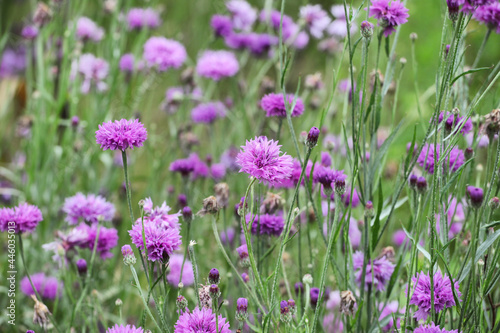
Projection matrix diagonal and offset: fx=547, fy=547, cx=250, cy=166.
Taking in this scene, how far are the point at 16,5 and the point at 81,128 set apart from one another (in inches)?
53.5

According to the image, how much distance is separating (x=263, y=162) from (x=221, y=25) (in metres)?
1.03

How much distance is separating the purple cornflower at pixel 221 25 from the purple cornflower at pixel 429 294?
1.06 meters

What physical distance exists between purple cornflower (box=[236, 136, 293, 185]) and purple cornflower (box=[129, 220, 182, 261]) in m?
0.14

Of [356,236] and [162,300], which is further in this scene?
[356,236]

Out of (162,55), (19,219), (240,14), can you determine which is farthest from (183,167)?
(240,14)

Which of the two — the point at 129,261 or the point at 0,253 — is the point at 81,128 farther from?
the point at 129,261

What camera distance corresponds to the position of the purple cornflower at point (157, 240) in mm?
706

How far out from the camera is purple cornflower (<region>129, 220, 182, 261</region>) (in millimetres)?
706

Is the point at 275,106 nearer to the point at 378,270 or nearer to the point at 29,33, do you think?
the point at 378,270

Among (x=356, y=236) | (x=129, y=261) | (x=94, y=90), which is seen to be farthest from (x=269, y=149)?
(x=94, y=90)

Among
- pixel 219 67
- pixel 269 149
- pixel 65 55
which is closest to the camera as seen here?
pixel 269 149

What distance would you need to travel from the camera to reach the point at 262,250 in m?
0.94

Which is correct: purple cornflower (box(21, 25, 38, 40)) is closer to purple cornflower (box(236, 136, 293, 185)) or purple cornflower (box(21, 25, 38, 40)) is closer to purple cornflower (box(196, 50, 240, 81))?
purple cornflower (box(196, 50, 240, 81))

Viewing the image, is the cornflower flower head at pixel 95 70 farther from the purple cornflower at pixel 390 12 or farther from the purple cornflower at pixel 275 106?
the purple cornflower at pixel 390 12
